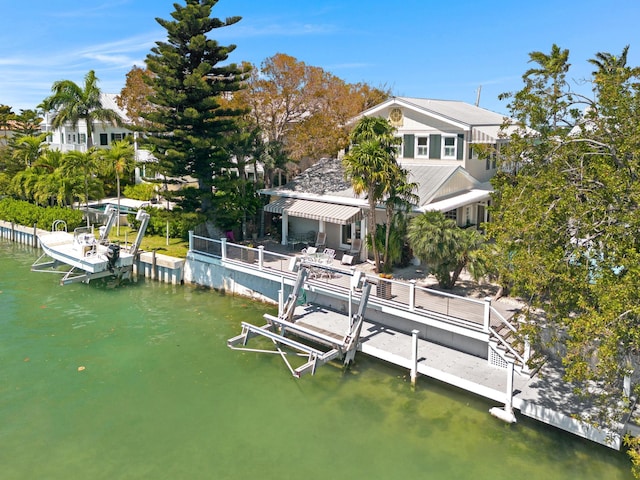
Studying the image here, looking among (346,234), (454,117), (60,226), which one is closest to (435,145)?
(454,117)

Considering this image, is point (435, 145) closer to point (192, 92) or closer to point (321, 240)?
point (321, 240)

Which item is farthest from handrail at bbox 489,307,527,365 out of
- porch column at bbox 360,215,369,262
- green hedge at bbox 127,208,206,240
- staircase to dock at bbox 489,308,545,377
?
green hedge at bbox 127,208,206,240

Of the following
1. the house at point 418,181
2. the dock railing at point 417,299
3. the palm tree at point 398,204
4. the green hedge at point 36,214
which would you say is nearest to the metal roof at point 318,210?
the house at point 418,181

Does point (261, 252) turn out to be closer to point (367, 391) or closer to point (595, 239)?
→ point (367, 391)

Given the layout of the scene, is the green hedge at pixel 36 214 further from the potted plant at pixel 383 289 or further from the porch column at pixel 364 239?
the potted plant at pixel 383 289

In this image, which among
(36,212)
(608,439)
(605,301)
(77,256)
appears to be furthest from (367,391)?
(36,212)

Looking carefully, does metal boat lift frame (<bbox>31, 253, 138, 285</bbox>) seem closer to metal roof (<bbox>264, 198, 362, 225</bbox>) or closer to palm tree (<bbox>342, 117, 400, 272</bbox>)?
metal roof (<bbox>264, 198, 362, 225</bbox>)
